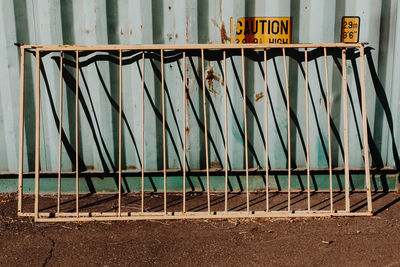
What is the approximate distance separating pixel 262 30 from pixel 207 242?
214 cm

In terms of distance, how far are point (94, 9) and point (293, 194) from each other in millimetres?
2768

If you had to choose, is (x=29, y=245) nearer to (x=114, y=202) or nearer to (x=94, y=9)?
(x=114, y=202)

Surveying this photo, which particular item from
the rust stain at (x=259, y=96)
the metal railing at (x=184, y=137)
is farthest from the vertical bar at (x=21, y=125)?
the rust stain at (x=259, y=96)

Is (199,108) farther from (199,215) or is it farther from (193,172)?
(199,215)

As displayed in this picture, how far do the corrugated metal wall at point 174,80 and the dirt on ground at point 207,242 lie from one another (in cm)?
80

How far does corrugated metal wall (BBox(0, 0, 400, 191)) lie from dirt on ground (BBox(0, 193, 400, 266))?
0.80 metres

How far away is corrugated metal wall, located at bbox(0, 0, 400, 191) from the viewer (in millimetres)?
4320

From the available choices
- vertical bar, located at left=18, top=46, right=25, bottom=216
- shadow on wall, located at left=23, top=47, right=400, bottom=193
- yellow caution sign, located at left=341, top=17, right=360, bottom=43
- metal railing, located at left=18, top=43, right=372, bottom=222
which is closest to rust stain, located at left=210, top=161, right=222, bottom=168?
shadow on wall, located at left=23, top=47, right=400, bottom=193

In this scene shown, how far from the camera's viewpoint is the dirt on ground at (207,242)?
339cm

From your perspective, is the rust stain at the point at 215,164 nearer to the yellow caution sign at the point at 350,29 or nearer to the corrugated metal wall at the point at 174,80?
the corrugated metal wall at the point at 174,80

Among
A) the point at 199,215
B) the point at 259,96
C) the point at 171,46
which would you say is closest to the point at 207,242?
the point at 199,215

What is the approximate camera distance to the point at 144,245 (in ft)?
11.9

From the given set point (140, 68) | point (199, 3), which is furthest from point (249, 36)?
point (140, 68)

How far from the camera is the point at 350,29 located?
4.35m
